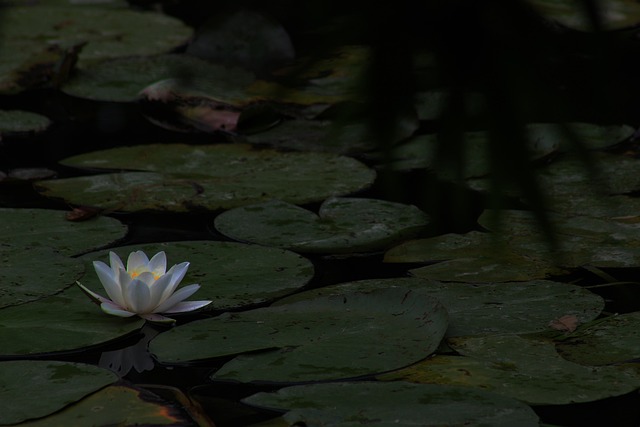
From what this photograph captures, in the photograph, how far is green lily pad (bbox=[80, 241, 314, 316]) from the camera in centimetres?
178

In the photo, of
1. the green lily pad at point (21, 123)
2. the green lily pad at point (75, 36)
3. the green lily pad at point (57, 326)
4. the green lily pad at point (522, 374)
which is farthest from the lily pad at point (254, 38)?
the green lily pad at point (75, 36)

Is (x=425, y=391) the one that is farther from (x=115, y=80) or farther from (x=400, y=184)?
(x=115, y=80)

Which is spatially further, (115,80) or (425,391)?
(115,80)

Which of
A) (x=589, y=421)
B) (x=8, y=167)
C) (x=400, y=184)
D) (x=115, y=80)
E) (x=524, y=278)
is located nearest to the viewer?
(x=400, y=184)

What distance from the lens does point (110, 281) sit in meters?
1.66

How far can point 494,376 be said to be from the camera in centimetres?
147

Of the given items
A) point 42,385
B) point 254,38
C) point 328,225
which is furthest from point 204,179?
point 254,38

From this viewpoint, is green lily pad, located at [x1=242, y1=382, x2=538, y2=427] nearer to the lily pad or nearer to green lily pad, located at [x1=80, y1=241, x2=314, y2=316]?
green lily pad, located at [x1=80, y1=241, x2=314, y2=316]

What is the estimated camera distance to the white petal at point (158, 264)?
173 centimetres

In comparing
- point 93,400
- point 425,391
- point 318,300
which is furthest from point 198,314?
point 425,391

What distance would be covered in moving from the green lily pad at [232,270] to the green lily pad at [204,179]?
0.94 feet

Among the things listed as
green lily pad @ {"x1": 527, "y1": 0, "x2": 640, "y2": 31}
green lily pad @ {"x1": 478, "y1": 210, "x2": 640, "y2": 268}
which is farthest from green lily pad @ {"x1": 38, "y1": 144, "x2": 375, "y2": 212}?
green lily pad @ {"x1": 527, "y1": 0, "x2": 640, "y2": 31}

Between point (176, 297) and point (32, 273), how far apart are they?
0.32 m

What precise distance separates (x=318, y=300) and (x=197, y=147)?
108cm
